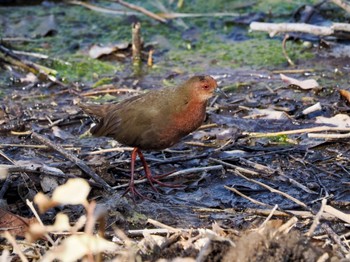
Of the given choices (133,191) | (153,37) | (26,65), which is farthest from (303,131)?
(153,37)

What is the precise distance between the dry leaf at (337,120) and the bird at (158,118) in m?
1.38

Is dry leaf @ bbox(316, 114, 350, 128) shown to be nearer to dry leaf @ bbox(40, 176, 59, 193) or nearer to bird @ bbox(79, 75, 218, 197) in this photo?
bird @ bbox(79, 75, 218, 197)

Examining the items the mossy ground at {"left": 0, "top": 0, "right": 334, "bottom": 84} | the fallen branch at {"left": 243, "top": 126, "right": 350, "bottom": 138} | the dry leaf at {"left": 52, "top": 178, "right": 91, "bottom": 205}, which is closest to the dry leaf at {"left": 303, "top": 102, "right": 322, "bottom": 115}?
the fallen branch at {"left": 243, "top": 126, "right": 350, "bottom": 138}

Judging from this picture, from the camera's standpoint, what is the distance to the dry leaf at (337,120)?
7.17 metres

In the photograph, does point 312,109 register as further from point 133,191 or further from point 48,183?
point 48,183

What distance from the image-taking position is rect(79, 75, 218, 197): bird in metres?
6.17

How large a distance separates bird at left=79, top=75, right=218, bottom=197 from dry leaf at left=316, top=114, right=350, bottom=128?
138cm

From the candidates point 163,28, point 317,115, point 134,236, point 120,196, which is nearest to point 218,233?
point 134,236

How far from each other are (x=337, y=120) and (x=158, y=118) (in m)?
1.99

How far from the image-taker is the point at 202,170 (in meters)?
6.38

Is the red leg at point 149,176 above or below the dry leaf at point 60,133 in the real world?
above

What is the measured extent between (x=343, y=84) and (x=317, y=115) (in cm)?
103

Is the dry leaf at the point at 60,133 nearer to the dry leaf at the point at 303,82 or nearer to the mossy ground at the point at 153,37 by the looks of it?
the mossy ground at the point at 153,37

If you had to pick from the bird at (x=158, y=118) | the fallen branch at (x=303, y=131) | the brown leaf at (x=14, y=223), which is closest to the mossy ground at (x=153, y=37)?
the fallen branch at (x=303, y=131)
